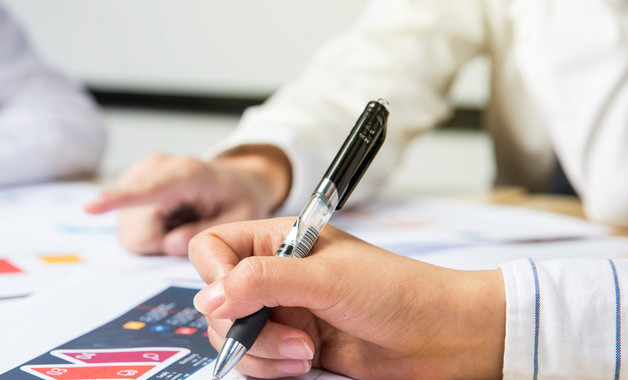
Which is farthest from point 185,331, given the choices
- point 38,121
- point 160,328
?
point 38,121

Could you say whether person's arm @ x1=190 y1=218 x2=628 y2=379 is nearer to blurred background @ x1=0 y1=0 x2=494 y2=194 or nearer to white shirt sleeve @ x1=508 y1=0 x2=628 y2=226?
white shirt sleeve @ x1=508 y1=0 x2=628 y2=226

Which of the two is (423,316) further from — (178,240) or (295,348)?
(178,240)

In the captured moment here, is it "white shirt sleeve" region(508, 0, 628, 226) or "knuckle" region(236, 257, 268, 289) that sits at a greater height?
"white shirt sleeve" region(508, 0, 628, 226)

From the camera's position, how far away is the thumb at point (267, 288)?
0.89ft

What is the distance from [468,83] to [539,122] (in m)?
0.69

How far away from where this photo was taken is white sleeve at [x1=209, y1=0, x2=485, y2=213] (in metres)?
0.65

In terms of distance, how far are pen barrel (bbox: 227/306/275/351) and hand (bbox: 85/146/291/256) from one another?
9.2 inches

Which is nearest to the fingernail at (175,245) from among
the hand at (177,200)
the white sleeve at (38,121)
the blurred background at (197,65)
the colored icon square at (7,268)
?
the hand at (177,200)

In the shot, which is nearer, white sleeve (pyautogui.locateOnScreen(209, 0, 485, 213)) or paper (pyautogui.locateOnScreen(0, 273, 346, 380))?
paper (pyautogui.locateOnScreen(0, 273, 346, 380))

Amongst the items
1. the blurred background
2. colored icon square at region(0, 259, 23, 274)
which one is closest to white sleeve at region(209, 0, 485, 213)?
colored icon square at region(0, 259, 23, 274)

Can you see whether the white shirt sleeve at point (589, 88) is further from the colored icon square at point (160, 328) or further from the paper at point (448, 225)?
the colored icon square at point (160, 328)

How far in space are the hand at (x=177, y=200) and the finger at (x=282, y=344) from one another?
0.23m

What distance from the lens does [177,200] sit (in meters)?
0.53

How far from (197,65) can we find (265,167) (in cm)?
105
